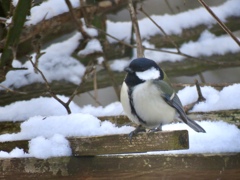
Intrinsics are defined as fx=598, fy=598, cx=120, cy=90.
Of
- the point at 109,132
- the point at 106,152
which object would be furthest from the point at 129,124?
the point at 106,152

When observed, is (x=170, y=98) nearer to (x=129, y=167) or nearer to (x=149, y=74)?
(x=149, y=74)

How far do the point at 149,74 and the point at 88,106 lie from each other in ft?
2.53

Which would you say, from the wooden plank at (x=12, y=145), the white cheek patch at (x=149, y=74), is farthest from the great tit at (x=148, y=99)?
the wooden plank at (x=12, y=145)

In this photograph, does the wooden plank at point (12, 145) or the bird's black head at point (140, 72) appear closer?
the wooden plank at point (12, 145)

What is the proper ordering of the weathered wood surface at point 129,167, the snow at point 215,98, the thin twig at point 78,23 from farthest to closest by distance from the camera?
the thin twig at point 78,23, the snow at point 215,98, the weathered wood surface at point 129,167

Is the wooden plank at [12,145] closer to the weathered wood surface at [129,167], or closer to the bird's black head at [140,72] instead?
the weathered wood surface at [129,167]

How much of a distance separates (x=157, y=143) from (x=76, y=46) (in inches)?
55.5

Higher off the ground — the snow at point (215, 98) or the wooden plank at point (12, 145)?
the wooden plank at point (12, 145)

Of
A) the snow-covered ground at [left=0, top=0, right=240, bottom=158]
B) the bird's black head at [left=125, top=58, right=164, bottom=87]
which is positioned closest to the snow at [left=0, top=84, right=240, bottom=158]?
the snow-covered ground at [left=0, top=0, right=240, bottom=158]

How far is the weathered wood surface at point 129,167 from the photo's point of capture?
1.72 m

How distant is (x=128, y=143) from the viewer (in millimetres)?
1626

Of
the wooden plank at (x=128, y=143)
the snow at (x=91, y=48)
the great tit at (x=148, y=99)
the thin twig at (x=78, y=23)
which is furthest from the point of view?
the snow at (x=91, y=48)

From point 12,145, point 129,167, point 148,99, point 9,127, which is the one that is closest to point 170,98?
point 148,99

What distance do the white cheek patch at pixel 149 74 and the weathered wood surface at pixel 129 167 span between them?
0.95 ft
